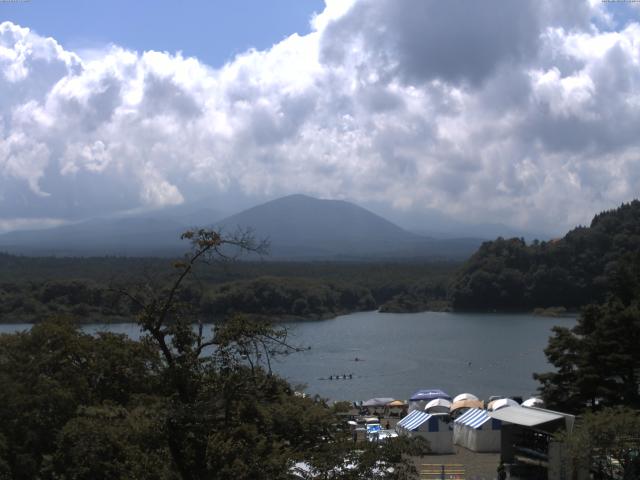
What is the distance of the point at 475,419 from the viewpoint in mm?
14273

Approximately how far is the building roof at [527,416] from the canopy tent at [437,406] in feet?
20.7

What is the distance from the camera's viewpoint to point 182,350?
4.80 metres

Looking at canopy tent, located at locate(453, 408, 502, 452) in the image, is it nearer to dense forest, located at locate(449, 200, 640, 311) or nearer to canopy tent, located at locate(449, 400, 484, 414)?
canopy tent, located at locate(449, 400, 484, 414)

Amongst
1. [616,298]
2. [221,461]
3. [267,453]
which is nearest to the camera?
[221,461]

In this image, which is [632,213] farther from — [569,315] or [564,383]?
[564,383]

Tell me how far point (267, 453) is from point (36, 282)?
4718 centimetres

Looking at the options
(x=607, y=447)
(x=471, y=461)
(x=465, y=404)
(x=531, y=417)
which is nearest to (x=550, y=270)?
(x=465, y=404)

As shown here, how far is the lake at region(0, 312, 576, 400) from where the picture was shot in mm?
26469

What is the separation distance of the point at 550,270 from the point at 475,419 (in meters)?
38.3

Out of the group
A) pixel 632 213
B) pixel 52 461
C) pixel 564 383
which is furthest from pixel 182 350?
pixel 632 213

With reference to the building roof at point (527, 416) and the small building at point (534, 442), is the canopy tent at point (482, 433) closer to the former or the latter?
the building roof at point (527, 416)

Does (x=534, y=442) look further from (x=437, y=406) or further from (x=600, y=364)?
(x=437, y=406)

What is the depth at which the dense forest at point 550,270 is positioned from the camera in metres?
49.9

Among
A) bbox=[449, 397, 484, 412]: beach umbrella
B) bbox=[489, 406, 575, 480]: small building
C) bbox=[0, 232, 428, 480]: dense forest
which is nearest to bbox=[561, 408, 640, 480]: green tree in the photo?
bbox=[489, 406, 575, 480]: small building
